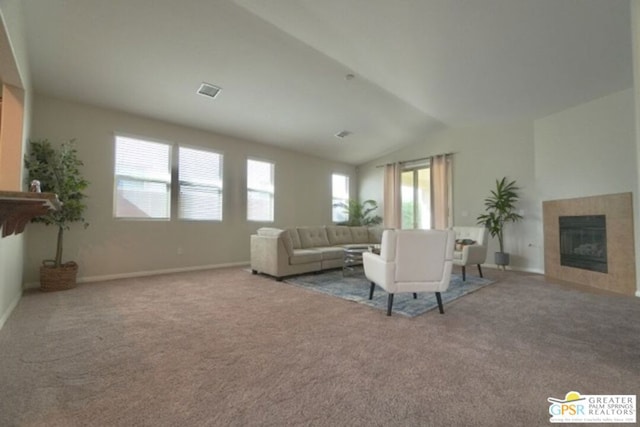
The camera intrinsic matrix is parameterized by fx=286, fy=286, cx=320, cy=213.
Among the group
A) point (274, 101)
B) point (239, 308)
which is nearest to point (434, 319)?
point (239, 308)

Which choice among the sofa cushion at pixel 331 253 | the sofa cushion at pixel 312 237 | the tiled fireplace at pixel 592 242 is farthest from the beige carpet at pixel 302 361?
the sofa cushion at pixel 312 237

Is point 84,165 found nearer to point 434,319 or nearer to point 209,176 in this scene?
point 209,176

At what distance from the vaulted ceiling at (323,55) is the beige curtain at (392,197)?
7.88ft

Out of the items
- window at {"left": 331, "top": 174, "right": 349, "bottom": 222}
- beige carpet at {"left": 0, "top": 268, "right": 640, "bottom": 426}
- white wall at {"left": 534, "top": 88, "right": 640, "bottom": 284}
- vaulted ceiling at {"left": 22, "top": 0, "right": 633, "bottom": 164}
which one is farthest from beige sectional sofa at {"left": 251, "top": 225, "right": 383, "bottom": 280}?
white wall at {"left": 534, "top": 88, "right": 640, "bottom": 284}

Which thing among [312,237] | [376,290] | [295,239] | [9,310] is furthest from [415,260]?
[9,310]

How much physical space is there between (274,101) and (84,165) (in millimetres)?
2999

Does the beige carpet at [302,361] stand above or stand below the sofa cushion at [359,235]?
below

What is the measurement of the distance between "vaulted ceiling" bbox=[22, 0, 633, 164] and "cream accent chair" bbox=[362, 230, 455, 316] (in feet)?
7.30

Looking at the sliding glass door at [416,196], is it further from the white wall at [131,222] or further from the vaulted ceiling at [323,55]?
the white wall at [131,222]

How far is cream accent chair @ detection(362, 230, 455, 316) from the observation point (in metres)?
2.70

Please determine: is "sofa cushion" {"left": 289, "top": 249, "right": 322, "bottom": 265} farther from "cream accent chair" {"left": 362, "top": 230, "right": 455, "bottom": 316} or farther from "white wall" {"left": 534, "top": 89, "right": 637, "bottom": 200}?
"white wall" {"left": 534, "top": 89, "right": 637, "bottom": 200}

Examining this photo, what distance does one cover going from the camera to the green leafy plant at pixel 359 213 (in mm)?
7875

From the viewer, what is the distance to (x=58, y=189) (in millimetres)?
3654

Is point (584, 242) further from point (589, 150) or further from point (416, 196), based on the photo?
point (416, 196)
